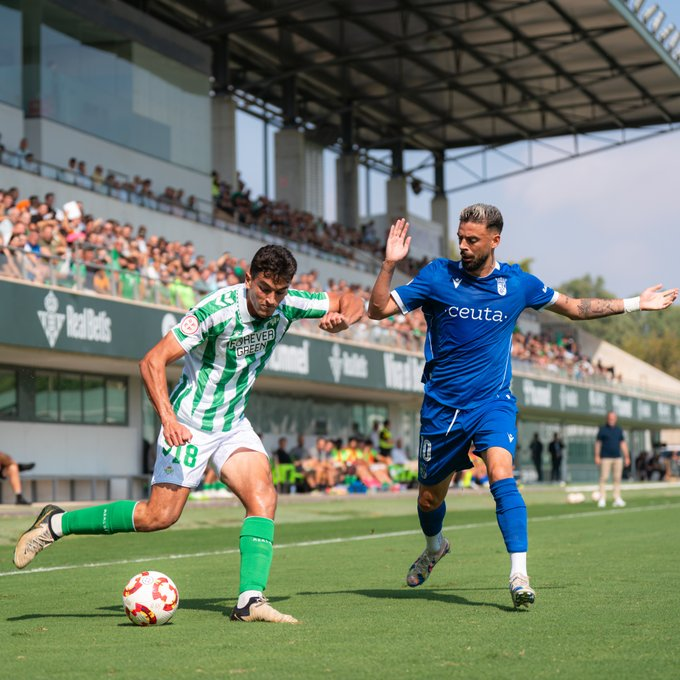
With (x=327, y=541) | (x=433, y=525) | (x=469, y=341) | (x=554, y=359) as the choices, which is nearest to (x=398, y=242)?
(x=469, y=341)

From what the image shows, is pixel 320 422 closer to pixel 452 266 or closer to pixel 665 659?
pixel 452 266

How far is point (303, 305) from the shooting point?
7.71m

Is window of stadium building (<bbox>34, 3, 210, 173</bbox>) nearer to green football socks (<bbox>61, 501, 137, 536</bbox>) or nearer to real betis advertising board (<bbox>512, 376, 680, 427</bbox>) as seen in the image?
real betis advertising board (<bbox>512, 376, 680, 427</bbox>)

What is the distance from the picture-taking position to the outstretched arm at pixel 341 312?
7.57 m

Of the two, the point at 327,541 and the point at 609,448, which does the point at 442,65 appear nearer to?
the point at 609,448

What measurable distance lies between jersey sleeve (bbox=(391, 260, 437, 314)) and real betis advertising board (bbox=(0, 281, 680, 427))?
1459cm

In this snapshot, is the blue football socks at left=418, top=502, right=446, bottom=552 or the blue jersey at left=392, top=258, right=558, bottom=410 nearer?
the blue jersey at left=392, top=258, right=558, bottom=410

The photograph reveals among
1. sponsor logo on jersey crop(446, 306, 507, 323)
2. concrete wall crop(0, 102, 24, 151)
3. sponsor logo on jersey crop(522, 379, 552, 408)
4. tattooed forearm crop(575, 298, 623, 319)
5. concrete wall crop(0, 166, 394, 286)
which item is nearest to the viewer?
sponsor logo on jersey crop(446, 306, 507, 323)

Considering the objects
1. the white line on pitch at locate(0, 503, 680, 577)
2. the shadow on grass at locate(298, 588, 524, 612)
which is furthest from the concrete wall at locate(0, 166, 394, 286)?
the shadow on grass at locate(298, 588, 524, 612)

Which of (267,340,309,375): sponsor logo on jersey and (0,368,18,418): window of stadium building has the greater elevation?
(267,340,309,375): sponsor logo on jersey

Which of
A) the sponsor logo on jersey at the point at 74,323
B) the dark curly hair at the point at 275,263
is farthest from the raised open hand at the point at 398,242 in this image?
the sponsor logo on jersey at the point at 74,323

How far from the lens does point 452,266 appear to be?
8.03 metres

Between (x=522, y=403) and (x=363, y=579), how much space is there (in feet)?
114

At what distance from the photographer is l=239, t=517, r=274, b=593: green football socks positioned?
7.14 metres
